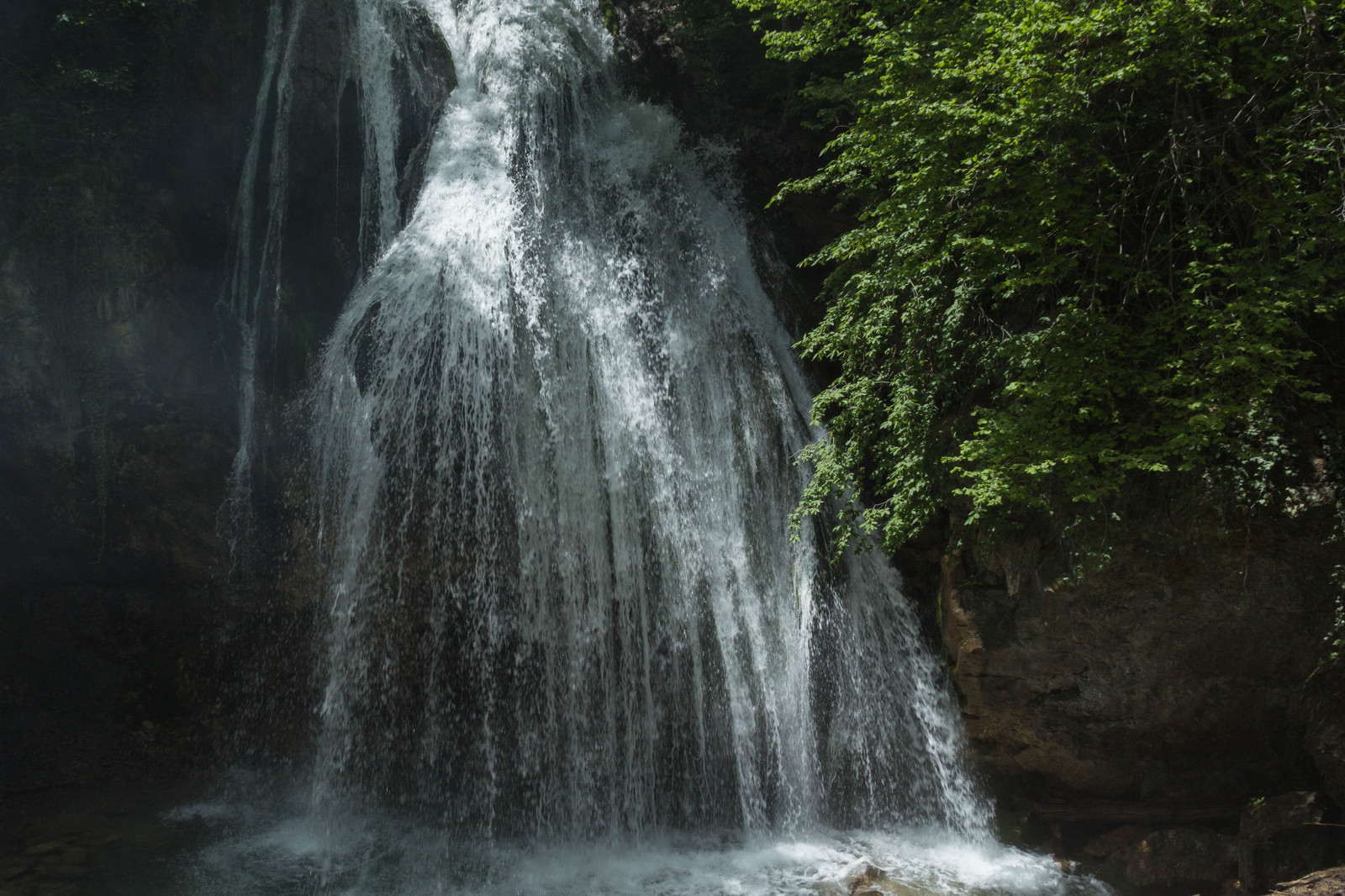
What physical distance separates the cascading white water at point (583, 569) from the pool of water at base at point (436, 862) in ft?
0.99

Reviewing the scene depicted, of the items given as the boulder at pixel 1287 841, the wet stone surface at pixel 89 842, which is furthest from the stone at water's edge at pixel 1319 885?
the wet stone surface at pixel 89 842

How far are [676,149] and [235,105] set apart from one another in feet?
16.5

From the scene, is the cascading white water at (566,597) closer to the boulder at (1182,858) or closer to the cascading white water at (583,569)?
the cascading white water at (583,569)

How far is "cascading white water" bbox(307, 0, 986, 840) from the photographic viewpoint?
709 cm

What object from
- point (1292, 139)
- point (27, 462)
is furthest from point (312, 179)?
point (1292, 139)

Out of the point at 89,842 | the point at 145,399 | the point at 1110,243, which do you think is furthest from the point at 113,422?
the point at 1110,243

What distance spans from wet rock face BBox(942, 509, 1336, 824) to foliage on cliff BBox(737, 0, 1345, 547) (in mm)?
632

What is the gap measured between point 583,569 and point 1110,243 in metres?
5.02

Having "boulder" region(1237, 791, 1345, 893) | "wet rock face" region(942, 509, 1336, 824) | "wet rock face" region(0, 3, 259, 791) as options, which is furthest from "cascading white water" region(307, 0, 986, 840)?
"boulder" region(1237, 791, 1345, 893)

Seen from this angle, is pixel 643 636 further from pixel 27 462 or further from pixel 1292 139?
pixel 27 462

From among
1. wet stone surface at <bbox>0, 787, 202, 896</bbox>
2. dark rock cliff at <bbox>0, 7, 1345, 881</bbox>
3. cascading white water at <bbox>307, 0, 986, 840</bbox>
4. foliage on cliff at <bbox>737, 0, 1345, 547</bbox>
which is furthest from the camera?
dark rock cliff at <bbox>0, 7, 1345, 881</bbox>

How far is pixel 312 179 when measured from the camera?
8.77 metres

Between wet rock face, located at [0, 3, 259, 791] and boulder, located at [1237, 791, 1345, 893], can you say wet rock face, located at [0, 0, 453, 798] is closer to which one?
wet rock face, located at [0, 3, 259, 791]

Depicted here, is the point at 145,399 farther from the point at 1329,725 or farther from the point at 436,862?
the point at 1329,725
